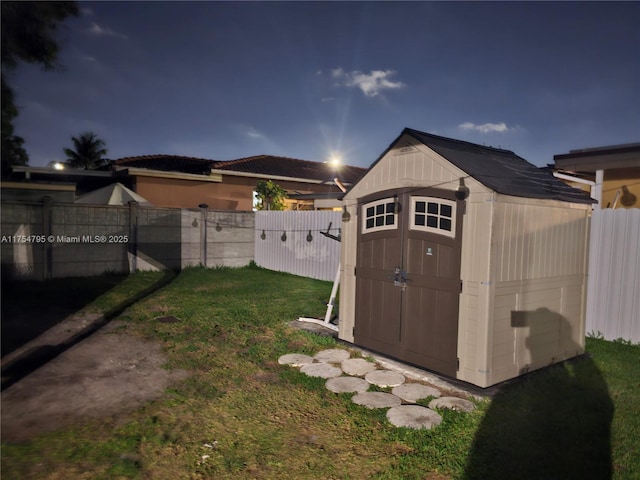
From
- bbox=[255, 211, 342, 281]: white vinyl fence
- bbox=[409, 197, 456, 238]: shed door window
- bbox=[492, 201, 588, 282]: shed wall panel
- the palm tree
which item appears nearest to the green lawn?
bbox=[492, 201, 588, 282]: shed wall panel

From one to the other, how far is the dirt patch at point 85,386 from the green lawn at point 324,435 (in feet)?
0.76

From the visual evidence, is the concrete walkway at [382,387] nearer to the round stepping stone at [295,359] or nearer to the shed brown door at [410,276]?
the round stepping stone at [295,359]

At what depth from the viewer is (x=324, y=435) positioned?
3510 mm

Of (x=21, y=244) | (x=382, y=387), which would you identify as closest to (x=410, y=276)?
(x=382, y=387)

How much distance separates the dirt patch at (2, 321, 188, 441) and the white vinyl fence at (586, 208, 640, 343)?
6416mm

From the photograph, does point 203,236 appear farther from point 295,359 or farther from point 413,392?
point 413,392

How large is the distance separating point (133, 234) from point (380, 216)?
375 inches

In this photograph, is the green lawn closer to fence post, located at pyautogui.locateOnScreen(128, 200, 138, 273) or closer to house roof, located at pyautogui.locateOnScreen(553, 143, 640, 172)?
house roof, located at pyautogui.locateOnScreen(553, 143, 640, 172)

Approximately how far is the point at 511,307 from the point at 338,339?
2.70 meters

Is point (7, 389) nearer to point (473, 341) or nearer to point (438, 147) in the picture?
point (473, 341)

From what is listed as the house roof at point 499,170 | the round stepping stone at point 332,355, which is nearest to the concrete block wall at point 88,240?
the round stepping stone at point 332,355

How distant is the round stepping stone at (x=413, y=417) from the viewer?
370cm

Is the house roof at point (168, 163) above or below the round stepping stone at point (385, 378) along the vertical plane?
above

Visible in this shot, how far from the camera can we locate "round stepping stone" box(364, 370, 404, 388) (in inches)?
183
